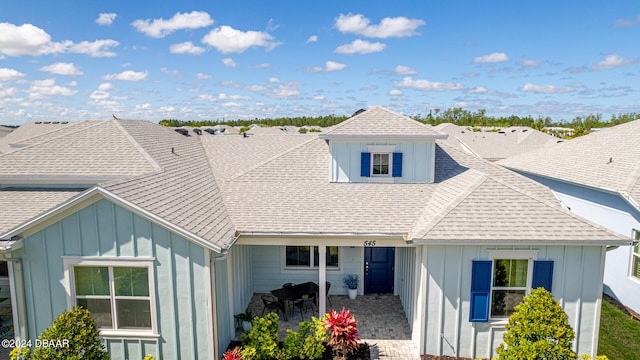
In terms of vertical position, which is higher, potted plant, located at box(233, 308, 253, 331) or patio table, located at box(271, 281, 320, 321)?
patio table, located at box(271, 281, 320, 321)

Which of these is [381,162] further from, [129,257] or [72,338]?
[72,338]

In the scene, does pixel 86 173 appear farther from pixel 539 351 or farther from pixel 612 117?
pixel 612 117

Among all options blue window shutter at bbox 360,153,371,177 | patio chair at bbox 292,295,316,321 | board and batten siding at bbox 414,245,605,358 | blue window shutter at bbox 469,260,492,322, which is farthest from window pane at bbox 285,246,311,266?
blue window shutter at bbox 469,260,492,322

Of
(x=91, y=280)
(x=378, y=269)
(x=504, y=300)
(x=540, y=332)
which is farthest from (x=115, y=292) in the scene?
(x=504, y=300)

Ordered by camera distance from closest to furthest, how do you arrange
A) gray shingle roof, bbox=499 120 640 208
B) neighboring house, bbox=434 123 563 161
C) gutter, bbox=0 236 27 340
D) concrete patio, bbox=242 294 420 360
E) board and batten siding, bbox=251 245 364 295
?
gutter, bbox=0 236 27 340 < concrete patio, bbox=242 294 420 360 < gray shingle roof, bbox=499 120 640 208 < board and batten siding, bbox=251 245 364 295 < neighboring house, bbox=434 123 563 161

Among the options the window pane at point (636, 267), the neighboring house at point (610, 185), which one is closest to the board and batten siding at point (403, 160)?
the neighboring house at point (610, 185)

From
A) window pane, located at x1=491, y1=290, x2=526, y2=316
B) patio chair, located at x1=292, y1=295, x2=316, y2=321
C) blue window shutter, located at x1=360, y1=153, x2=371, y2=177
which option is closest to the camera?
window pane, located at x1=491, y1=290, x2=526, y2=316

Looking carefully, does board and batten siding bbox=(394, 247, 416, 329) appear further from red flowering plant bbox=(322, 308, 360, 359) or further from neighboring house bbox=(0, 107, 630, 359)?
red flowering plant bbox=(322, 308, 360, 359)

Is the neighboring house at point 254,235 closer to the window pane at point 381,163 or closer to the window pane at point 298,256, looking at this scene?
the window pane at point 381,163
